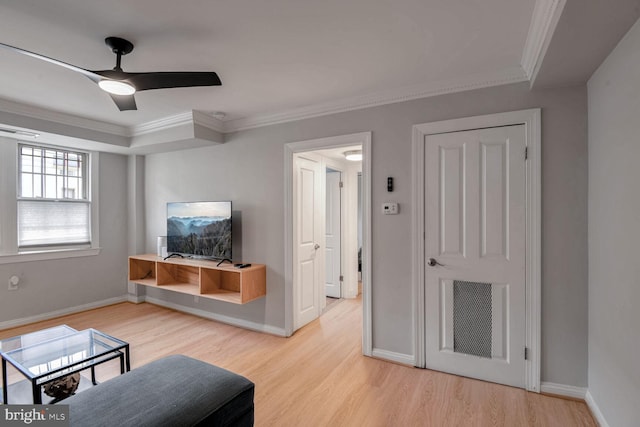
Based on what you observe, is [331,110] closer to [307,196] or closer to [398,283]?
[307,196]

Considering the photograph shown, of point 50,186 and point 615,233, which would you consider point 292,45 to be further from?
point 50,186

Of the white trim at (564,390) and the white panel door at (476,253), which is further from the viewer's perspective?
the white panel door at (476,253)

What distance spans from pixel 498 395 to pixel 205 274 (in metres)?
2.98

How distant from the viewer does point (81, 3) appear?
164 cm

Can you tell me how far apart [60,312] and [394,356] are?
4.18 m

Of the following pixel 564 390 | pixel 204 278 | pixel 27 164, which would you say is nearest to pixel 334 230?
pixel 204 278

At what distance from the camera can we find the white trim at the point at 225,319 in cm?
351

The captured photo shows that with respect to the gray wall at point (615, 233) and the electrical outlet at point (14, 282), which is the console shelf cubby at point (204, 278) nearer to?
the electrical outlet at point (14, 282)

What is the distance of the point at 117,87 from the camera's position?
1994 millimetres

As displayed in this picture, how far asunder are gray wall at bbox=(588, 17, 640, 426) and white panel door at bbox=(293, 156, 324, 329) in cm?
250

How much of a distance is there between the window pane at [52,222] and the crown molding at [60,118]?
1128 mm

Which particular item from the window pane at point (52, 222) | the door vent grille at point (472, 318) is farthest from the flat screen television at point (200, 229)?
the door vent grille at point (472, 318)

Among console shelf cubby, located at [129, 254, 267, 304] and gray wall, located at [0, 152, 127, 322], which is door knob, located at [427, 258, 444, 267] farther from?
gray wall, located at [0, 152, 127, 322]

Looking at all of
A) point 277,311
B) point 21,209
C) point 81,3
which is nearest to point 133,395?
point 81,3
